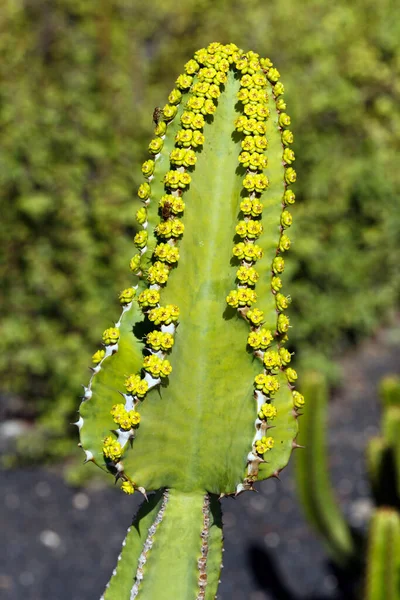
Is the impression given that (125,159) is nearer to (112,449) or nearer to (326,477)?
(326,477)

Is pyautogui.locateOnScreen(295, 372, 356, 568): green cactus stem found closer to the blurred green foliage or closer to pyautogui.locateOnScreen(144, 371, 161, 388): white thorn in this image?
the blurred green foliage

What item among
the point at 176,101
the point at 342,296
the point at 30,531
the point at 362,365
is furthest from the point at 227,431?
the point at 362,365

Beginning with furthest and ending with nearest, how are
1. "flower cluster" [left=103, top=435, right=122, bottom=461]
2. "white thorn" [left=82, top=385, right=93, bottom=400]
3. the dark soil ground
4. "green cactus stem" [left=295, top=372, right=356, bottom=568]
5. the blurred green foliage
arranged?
the blurred green foliage → the dark soil ground → "green cactus stem" [left=295, top=372, right=356, bottom=568] → "white thorn" [left=82, top=385, right=93, bottom=400] → "flower cluster" [left=103, top=435, right=122, bottom=461]

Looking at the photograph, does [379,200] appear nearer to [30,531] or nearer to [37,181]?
[37,181]

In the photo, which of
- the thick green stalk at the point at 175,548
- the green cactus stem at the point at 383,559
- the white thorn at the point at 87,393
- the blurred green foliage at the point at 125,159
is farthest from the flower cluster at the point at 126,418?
the blurred green foliage at the point at 125,159

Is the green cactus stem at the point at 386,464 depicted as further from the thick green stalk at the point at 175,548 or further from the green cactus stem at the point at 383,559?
the thick green stalk at the point at 175,548

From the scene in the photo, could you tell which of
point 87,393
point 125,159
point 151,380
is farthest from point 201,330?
point 125,159

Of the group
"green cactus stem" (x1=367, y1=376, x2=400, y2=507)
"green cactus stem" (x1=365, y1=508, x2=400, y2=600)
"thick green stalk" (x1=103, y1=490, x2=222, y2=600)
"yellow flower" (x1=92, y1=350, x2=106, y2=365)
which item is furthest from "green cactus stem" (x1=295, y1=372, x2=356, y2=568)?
"yellow flower" (x1=92, y1=350, x2=106, y2=365)
